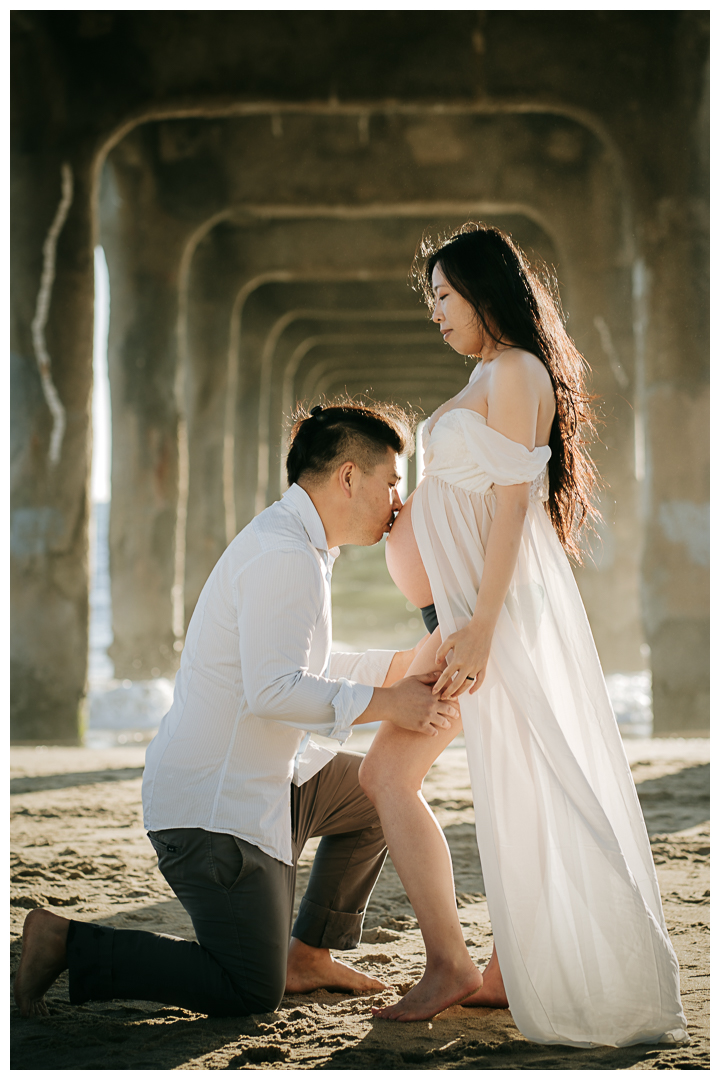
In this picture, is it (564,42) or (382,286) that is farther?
(382,286)

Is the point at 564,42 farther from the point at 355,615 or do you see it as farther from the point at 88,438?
the point at 355,615

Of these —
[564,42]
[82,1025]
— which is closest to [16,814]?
[82,1025]

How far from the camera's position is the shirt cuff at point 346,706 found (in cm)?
244

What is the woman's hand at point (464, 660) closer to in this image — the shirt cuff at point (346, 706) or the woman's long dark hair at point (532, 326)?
the shirt cuff at point (346, 706)

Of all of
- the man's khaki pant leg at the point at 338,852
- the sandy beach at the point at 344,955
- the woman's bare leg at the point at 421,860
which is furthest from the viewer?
the man's khaki pant leg at the point at 338,852

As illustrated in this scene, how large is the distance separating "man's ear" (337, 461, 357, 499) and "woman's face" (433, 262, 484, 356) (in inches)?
18.6

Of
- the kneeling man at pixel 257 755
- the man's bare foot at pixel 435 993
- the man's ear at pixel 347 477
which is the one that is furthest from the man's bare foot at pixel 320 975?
the man's ear at pixel 347 477

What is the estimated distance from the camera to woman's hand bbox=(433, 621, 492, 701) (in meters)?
2.59

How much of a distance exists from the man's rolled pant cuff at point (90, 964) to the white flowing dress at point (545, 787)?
920 mm

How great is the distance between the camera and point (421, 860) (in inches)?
102

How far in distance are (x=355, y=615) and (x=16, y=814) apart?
85.5ft

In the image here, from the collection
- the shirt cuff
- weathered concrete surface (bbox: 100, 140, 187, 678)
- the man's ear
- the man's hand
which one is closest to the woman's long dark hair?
the man's ear

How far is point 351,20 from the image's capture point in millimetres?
7566

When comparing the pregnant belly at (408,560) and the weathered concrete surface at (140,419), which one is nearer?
the pregnant belly at (408,560)
